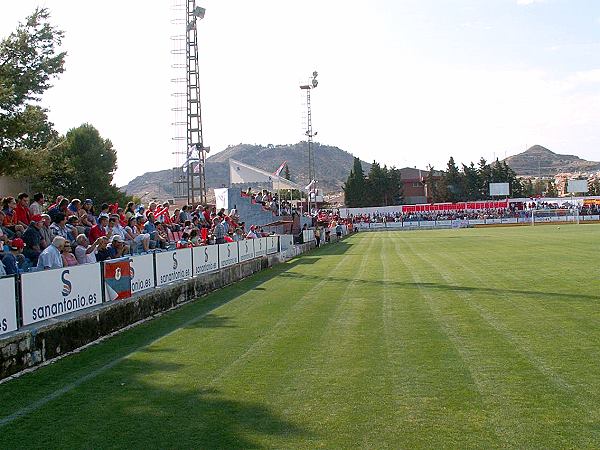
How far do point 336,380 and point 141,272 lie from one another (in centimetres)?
787

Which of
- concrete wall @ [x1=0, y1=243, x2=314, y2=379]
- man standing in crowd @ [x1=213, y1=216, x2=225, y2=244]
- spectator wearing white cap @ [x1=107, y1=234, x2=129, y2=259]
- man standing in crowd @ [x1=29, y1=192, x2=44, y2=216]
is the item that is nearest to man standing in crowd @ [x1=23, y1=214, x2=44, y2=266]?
concrete wall @ [x1=0, y1=243, x2=314, y2=379]

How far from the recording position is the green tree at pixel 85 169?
60.5 m

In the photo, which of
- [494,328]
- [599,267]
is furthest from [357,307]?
[599,267]

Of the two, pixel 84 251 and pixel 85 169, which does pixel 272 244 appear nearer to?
pixel 84 251

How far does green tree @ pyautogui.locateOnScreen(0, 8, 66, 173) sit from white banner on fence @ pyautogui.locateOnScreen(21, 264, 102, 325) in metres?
19.0

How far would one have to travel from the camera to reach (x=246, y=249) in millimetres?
26094

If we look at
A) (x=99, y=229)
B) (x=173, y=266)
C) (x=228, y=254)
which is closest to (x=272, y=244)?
(x=228, y=254)

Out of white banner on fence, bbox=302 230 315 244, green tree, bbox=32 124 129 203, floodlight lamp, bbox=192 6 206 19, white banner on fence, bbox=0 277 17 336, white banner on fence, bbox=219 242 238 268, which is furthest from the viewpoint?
green tree, bbox=32 124 129 203

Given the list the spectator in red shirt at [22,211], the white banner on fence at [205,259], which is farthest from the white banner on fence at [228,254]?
the spectator in red shirt at [22,211]

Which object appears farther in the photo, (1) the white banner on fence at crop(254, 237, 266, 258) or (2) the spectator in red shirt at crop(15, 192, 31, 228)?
(1) the white banner on fence at crop(254, 237, 266, 258)

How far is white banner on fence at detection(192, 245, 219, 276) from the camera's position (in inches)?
749

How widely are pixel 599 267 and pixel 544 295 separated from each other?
22.9ft

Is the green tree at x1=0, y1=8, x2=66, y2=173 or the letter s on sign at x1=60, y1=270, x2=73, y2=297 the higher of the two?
the green tree at x1=0, y1=8, x2=66, y2=173

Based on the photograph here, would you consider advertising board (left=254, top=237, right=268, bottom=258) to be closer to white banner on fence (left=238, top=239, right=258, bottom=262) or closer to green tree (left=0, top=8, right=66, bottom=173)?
white banner on fence (left=238, top=239, right=258, bottom=262)
